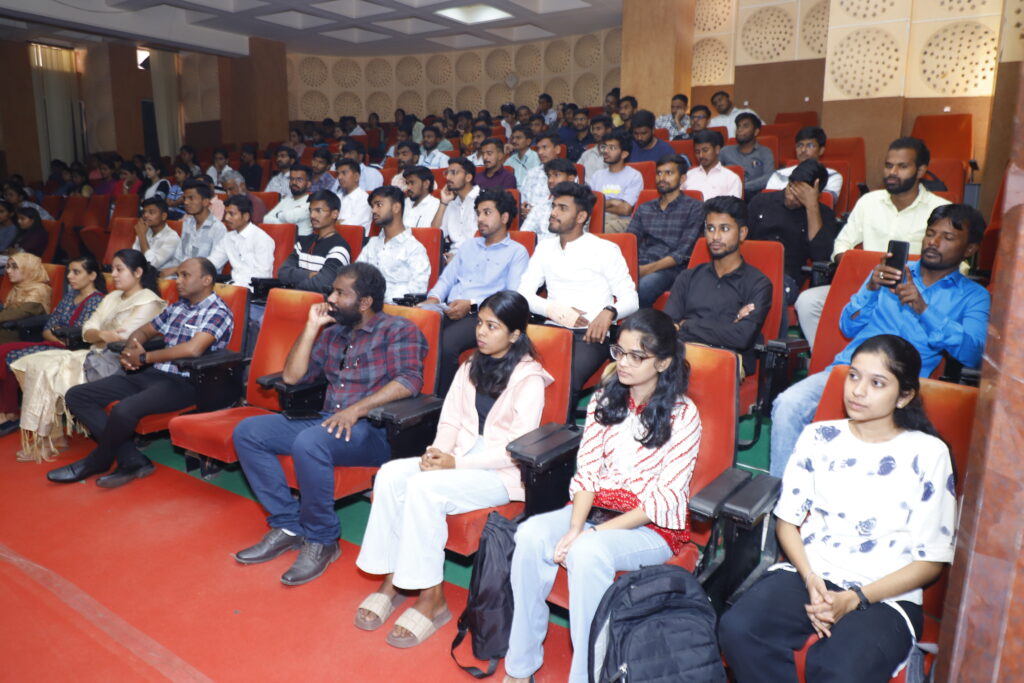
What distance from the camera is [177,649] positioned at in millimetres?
1801

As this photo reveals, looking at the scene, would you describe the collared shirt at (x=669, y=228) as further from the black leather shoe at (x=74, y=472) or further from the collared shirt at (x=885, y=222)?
the black leather shoe at (x=74, y=472)

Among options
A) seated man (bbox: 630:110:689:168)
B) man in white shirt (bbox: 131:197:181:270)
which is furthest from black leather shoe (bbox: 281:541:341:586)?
seated man (bbox: 630:110:689:168)

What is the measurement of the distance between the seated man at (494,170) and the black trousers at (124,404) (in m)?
2.89

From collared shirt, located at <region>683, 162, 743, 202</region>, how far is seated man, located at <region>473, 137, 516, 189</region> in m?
1.38

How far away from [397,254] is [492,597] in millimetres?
2331

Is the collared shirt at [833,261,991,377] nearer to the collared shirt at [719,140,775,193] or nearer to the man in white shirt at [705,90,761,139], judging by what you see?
the collared shirt at [719,140,775,193]

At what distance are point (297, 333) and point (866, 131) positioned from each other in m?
5.63

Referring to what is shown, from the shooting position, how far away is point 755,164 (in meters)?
4.99

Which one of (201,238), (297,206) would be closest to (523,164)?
(297,206)

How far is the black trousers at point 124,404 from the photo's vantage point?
270cm

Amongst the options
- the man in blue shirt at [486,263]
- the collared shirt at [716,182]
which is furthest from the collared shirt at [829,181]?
the man in blue shirt at [486,263]

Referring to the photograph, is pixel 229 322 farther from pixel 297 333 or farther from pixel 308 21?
pixel 308 21

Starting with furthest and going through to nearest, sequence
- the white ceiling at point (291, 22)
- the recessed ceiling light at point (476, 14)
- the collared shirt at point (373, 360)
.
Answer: the recessed ceiling light at point (476, 14) < the white ceiling at point (291, 22) < the collared shirt at point (373, 360)

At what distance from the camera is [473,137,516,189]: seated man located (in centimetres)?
509
